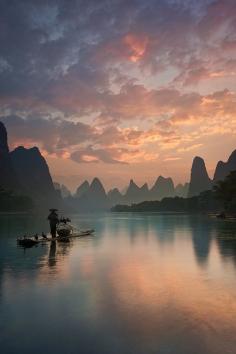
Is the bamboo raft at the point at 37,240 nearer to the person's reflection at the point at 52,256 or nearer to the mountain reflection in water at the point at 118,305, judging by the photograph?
the person's reflection at the point at 52,256

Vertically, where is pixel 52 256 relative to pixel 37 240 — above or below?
below

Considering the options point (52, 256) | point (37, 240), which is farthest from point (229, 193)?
point (52, 256)

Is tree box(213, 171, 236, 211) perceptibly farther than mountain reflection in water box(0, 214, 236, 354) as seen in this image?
Yes

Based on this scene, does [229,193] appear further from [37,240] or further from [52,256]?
[52,256]

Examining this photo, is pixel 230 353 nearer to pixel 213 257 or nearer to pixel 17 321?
pixel 17 321

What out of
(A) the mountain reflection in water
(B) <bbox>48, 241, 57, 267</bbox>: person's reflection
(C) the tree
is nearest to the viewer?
(A) the mountain reflection in water

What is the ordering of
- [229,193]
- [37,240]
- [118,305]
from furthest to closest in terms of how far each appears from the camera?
[229,193] < [37,240] < [118,305]

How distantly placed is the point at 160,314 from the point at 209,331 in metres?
2.98

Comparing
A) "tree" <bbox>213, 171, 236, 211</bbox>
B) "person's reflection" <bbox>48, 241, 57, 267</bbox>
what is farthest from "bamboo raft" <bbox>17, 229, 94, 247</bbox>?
"tree" <bbox>213, 171, 236, 211</bbox>

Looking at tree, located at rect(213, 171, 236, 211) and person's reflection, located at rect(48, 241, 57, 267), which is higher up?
tree, located at rect(213, 171, 236, 211)

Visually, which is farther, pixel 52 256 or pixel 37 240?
pixel 37 240

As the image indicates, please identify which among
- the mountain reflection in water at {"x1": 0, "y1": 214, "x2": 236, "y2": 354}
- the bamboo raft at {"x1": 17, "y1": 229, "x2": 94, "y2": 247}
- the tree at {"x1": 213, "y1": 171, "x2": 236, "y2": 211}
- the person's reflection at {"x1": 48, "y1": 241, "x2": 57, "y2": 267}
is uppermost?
the tree at {"x1": 213, "y1": 171, "x2": 236, "y2": 211}

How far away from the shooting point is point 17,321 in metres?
16.6

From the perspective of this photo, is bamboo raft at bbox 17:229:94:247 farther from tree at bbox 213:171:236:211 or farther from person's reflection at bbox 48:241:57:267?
tree at bbox 213:171:236:211
